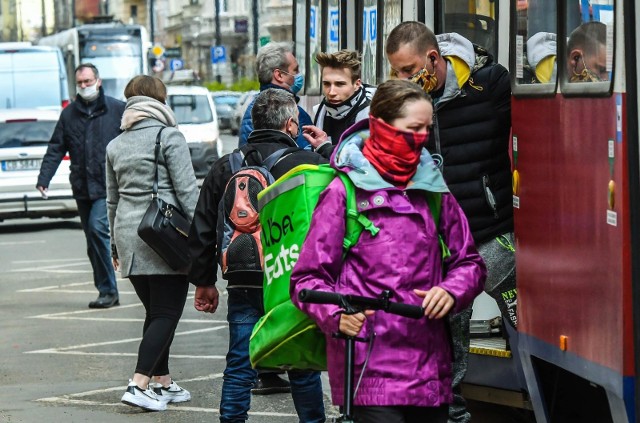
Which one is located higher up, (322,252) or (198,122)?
(322,252)

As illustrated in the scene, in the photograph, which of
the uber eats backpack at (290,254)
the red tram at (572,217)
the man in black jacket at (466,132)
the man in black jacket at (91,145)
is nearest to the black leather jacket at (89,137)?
the man in black jacket at (91,145)

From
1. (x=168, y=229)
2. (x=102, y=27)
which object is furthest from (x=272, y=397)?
(x=102, y=27)

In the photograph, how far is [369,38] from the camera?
1098cm

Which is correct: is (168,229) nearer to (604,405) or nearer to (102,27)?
(604,405)

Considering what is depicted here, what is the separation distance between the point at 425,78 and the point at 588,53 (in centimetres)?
86

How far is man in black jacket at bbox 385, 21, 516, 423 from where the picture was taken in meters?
6.26

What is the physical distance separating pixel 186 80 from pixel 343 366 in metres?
60.3

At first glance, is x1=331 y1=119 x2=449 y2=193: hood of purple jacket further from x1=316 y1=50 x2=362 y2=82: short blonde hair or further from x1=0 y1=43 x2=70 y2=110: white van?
x1=0 y1=43 x2=70 y2=110: white van

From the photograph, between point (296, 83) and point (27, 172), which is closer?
point (296, 83)

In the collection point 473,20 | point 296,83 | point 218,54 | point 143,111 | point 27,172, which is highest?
point 473,20

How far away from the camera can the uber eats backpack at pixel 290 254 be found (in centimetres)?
491

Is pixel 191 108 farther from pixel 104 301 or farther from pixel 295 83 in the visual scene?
pixel 295 83

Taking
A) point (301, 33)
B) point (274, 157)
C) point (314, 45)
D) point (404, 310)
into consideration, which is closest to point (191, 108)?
point (301, 33)

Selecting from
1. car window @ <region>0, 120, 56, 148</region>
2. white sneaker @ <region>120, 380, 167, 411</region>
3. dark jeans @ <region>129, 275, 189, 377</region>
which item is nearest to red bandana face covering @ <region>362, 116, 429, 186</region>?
dark jeans @ <region>129, 275, 189, 377</region>
